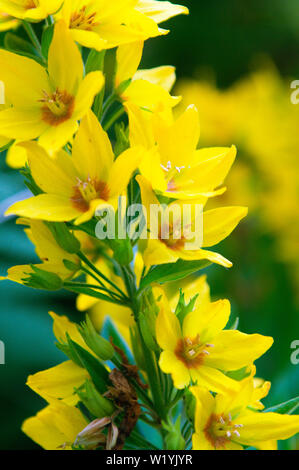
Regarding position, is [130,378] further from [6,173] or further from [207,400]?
[6,173]

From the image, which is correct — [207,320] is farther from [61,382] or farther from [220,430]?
[61,382]

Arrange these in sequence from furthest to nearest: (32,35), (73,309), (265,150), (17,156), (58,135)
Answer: (265,150) < (73,309) < (17,156) < (32,35) < (58,135)

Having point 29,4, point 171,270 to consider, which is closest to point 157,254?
point 171,270

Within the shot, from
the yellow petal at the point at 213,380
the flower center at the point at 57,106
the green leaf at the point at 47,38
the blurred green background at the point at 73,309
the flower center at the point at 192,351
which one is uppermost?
the green leaf at the point at 47,38

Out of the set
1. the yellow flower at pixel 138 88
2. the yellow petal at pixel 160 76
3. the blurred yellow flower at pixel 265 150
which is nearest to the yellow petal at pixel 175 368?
the yellow flower at pixel 138 88

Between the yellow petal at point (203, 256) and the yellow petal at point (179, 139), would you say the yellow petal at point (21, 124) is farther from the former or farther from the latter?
the yellow petal at point (203, 256)

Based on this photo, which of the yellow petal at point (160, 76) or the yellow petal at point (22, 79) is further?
the yellow petal at point (160, 76)

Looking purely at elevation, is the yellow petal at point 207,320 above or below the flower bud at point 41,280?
below
